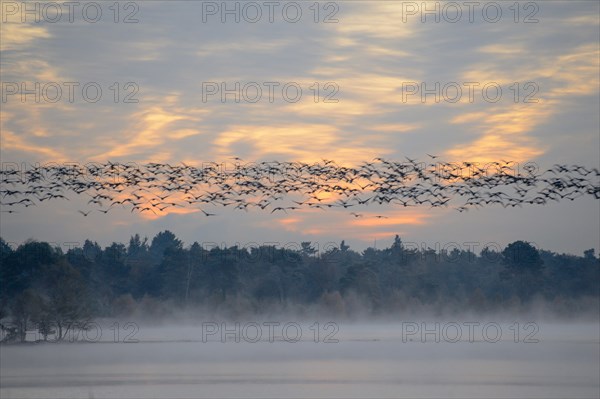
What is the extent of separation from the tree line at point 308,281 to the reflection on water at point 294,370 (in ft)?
23.0

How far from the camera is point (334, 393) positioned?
83312 mm

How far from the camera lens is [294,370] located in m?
107

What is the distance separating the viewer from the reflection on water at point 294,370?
3329 inches

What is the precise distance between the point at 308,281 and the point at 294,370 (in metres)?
45.6

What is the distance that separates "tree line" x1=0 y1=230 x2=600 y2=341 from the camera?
476ft

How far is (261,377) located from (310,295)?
2172 inches

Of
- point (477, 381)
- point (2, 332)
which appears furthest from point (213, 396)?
point (2, 332)

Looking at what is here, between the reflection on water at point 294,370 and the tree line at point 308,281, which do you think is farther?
the tree line at point 308,281

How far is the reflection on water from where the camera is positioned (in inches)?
3329

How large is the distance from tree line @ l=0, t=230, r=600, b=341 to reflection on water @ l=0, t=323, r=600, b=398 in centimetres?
701

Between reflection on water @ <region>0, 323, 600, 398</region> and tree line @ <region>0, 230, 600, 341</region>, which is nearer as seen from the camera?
reflection on water @ <region>0, 323, 600, 398</region>

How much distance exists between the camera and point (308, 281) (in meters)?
153

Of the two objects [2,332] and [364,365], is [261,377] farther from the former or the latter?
[2,332]

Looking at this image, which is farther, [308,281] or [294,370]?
[308,281]
